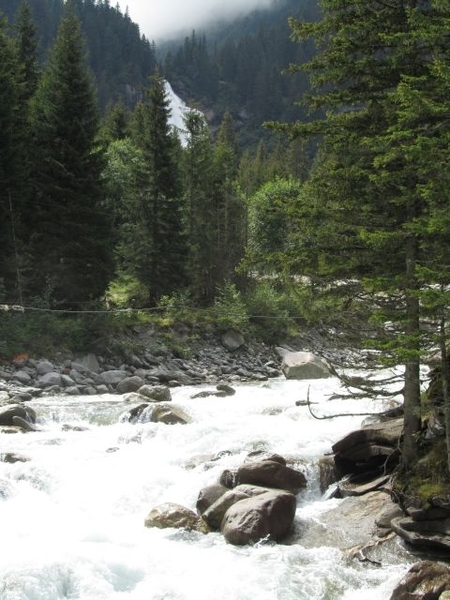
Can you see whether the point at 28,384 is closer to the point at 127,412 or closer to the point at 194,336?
the point at 127,412

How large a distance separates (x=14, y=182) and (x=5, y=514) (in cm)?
1613

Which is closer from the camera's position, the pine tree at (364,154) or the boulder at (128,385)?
the pine tree at (364,154)

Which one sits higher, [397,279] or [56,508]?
[397,279]

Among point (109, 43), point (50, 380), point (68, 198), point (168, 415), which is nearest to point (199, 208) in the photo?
point (68, 198)

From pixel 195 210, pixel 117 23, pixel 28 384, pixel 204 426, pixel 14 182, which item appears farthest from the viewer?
pixel 117 23

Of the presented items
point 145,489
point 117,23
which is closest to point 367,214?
point 145,489

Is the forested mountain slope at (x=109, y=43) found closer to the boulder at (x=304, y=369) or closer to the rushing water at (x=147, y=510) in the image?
the boulder at (x=304, y=369)

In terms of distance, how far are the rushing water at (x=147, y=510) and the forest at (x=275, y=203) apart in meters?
2.40

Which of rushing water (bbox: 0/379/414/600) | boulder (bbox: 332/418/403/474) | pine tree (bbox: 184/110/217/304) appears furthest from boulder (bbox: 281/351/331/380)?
boulder (bbox: 332/418/403/474)

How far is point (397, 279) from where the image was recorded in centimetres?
768

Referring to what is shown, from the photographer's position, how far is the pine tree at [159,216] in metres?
28.1

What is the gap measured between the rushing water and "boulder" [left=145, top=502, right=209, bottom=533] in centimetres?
17

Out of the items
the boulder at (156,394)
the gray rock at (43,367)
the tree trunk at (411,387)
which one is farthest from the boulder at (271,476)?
the gray rock at (43,367)

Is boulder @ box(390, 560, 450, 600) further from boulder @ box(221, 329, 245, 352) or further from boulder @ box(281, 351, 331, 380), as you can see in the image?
boulder @ box(221, 329, 245, 352)
